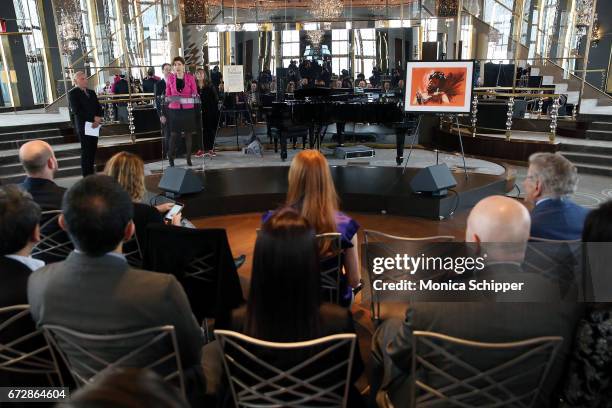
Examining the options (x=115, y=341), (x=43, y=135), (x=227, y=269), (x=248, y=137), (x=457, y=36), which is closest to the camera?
(x=115, y=341)

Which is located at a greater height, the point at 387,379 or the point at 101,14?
the point at 101,14

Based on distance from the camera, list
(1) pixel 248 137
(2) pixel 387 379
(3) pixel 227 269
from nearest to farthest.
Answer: (2) pixel 387 379
(3) pixel 227 269
(1) pixel 248 137

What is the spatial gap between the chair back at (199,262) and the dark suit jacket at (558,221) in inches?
58.7

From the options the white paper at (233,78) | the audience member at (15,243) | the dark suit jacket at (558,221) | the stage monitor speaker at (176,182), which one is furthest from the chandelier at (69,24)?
the dark suit jacket at (558,221)

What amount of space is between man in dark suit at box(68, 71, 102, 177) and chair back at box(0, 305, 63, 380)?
4330mm

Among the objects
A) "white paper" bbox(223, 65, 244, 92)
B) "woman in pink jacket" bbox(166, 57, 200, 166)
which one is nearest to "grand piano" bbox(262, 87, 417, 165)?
"white paper" bbox(223, 65, 244, 92)

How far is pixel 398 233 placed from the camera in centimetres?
445

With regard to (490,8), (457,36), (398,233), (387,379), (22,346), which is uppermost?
(490,8)

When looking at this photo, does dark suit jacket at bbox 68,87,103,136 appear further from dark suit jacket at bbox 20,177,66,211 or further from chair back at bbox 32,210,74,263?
chair back at bbox 32,210,74,263

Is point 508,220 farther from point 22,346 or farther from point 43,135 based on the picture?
point 43,135

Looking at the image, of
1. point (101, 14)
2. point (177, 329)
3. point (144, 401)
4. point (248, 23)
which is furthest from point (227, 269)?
point (101, 14)

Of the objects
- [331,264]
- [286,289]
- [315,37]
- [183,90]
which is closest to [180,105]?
[183,90]

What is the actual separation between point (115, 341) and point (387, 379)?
97 centimetres

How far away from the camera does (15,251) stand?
5.37 ft
